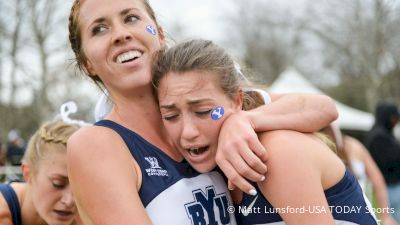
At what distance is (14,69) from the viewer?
18531 mm

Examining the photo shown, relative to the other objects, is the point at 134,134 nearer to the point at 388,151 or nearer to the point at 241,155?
the point at 241,155

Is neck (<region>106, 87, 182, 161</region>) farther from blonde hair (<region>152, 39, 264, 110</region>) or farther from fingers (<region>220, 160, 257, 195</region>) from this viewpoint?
fingers (<region>220, 160, 257, 195</region>)

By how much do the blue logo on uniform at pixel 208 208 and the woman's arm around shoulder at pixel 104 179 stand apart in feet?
0.84

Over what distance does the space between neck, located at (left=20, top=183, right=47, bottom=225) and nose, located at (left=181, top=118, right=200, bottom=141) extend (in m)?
1.54

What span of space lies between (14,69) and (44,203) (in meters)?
16.4

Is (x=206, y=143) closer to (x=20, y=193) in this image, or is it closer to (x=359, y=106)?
(x=20, y=193)

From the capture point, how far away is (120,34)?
2.41m

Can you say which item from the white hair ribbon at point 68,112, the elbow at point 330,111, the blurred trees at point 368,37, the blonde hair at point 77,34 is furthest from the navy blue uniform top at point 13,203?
the blurred trees at point 368,37

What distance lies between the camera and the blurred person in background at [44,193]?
327 cm

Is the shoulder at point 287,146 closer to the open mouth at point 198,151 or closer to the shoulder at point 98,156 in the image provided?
the open mouth at point 198,151

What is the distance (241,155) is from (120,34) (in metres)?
0.81

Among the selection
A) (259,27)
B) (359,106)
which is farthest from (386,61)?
(259,27)

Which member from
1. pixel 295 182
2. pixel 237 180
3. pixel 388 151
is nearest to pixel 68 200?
pixel 237 180

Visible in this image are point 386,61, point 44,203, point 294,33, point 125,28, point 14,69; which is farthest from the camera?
point 294,33
